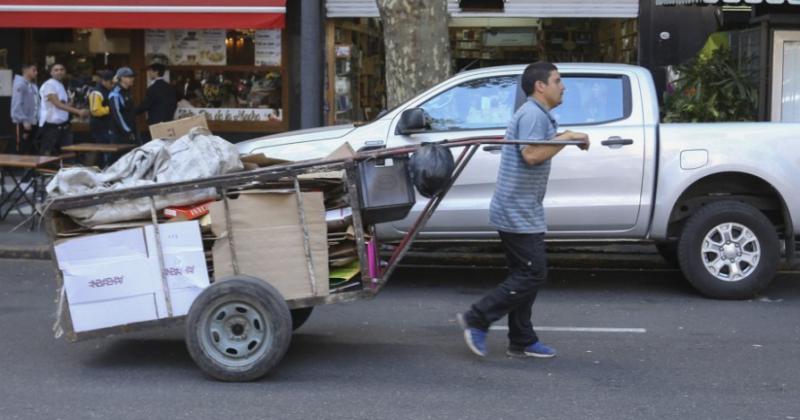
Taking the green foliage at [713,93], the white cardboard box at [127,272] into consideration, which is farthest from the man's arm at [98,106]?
the white cardboard box at [127,272]

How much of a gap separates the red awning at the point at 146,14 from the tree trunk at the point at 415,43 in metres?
3.52

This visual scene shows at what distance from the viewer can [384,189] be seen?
6.40 metres

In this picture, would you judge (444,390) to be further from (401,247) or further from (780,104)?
(780,104)

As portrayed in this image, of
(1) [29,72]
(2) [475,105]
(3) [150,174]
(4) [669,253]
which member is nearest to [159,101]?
(1) [29,72]

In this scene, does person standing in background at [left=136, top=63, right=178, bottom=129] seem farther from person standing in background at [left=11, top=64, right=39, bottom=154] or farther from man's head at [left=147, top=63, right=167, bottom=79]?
person standing in background at [left=11, top=64, right=39, bottom=154]

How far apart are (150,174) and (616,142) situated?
3928mm

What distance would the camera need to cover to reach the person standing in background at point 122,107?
1371 cm

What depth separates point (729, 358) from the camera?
270 inches

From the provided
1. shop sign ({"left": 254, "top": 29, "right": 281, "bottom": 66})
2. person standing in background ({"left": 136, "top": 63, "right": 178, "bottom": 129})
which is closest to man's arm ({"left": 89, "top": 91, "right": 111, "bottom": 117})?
person standing in background ({"left": 136, "top": 63, "right": 178, "bottom": 129})

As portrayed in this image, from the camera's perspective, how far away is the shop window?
9.10m

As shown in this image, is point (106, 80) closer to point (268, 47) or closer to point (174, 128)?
point (268, 47)

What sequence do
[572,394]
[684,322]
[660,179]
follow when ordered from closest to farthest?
[572,394] < [684,322] < [660,179]

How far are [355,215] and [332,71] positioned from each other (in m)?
9.66

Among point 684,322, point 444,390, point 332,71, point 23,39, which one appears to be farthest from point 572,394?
point 23,39
